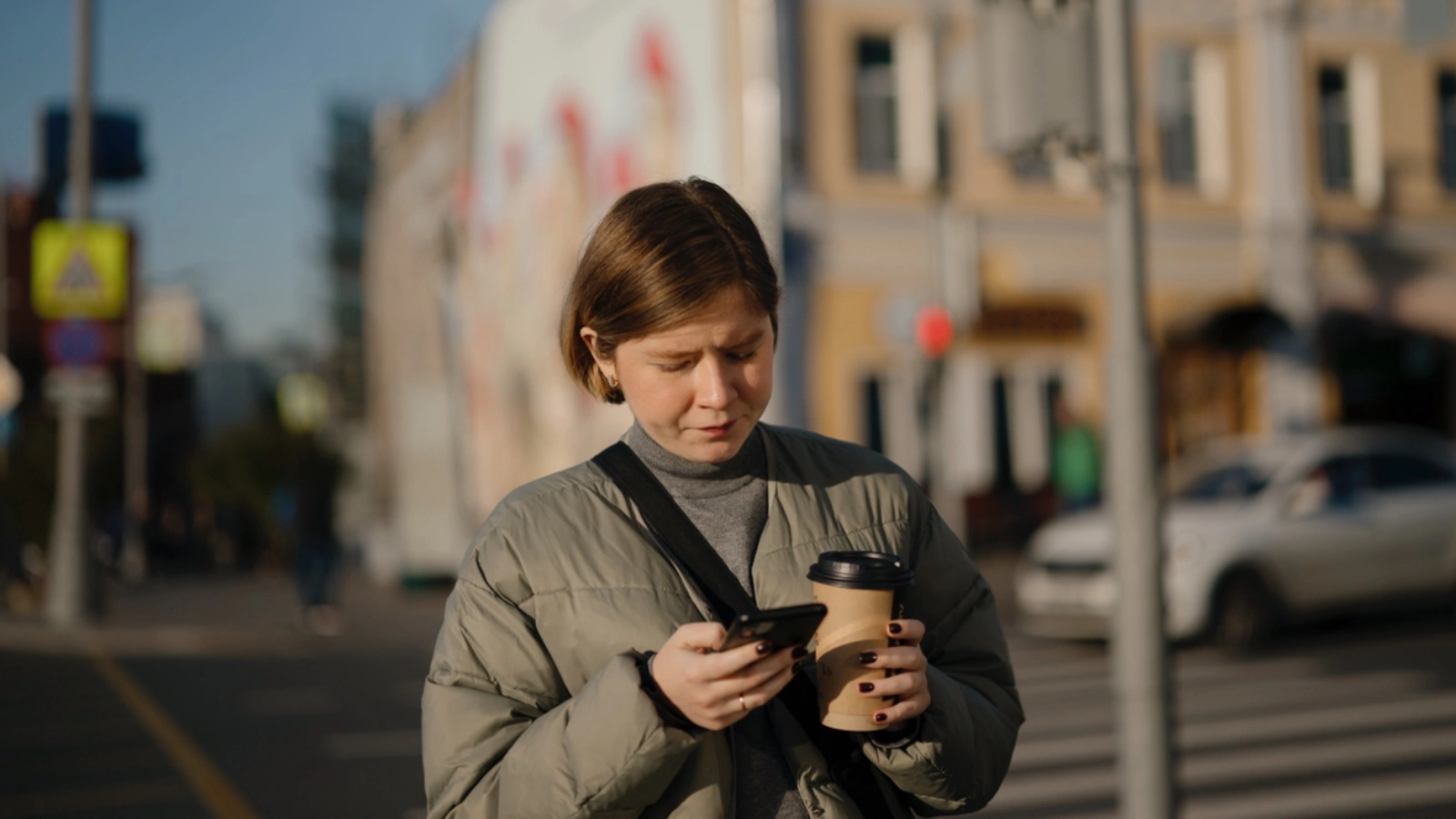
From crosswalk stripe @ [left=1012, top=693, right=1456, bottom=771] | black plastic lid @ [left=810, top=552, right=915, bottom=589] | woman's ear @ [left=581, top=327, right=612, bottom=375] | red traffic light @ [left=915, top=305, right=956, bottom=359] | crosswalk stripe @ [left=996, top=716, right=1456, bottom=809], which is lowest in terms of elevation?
crosswalk stripe @ [left=1012, top=693, right=1456, bottom=771]

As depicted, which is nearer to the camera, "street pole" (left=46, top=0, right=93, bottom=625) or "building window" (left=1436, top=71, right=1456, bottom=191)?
"street pole" (left=46, top=0, right=93, bottom=625)

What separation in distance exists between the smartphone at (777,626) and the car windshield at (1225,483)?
11603mm

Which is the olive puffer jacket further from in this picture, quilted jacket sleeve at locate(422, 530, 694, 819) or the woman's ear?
the woman's ear

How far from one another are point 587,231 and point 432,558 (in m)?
23.4

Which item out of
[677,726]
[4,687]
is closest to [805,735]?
[677,726]

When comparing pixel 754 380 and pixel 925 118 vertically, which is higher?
pixel 925 118

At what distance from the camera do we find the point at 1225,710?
9.24 m

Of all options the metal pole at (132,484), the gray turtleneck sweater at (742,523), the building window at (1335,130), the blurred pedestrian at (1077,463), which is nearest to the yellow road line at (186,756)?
the gray turtleneck sweater at (742,523)

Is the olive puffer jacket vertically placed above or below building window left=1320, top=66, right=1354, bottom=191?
below

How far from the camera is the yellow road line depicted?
720cm

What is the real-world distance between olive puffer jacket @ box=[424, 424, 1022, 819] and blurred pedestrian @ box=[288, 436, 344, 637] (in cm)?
1566

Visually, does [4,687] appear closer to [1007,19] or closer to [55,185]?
[55,185]

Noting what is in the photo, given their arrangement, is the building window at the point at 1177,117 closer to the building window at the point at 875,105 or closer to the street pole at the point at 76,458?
the building window at the point at 875,105

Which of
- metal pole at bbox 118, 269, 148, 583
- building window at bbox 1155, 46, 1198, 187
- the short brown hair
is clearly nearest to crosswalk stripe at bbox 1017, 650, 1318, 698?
the short brown hair
